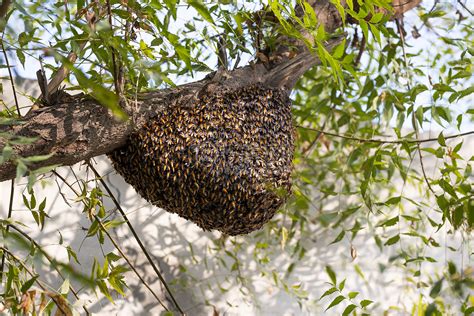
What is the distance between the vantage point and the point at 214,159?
1.19m

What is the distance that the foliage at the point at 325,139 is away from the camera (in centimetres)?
112

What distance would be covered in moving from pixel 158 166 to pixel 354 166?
102 centimetres

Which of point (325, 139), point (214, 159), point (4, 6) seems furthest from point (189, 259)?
point (4, 6)

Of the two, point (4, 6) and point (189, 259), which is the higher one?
point (4, 6)

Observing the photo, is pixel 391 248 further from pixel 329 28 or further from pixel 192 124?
pixel 192 124

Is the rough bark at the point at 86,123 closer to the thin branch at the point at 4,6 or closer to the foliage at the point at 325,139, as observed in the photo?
the foliage at the point at 325,139

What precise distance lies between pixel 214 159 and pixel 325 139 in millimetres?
1123

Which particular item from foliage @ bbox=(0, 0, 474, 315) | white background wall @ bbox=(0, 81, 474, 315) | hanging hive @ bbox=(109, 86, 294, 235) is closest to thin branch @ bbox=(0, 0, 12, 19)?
foliage @ bbox=(0, 0, 474, 315)

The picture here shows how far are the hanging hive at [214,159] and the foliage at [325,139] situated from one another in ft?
0.27

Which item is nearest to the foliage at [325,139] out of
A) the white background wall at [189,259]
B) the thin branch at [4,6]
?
the white background wall at [189,259]

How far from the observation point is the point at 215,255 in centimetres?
211

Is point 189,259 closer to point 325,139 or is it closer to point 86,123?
point 325,139

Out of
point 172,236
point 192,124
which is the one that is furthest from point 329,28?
point 172,236

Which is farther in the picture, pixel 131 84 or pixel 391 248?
pixel 391 248
